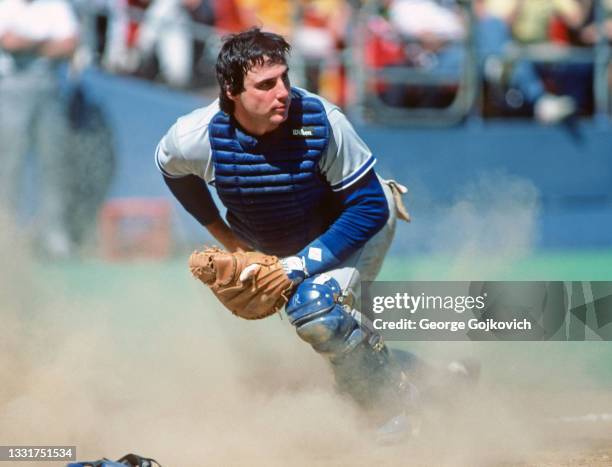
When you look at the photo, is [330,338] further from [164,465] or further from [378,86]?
[378,86]

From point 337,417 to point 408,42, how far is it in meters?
6.79

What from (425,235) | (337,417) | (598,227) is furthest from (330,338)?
(598,227)

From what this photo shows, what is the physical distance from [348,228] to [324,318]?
509mm

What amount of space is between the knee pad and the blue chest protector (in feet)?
1.45

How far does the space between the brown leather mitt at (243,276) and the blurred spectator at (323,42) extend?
6614mm

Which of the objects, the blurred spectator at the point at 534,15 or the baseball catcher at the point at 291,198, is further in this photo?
the blurred spectator at the point at 534,15

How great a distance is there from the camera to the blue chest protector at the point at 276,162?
5.19 m

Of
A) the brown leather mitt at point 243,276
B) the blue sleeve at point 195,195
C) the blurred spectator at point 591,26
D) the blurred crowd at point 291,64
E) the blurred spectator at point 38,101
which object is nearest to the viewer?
the brown leather mitt at point 243,276

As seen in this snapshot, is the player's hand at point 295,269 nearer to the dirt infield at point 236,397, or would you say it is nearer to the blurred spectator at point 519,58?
the dirt infield at point 236,397

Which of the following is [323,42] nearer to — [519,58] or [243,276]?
[519,58]

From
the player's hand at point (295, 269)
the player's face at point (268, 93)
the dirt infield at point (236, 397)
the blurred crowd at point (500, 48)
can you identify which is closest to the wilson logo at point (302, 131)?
the player's face at point (268, 93)

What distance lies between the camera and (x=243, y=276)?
17.2 feet

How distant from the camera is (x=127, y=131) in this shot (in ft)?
39.2

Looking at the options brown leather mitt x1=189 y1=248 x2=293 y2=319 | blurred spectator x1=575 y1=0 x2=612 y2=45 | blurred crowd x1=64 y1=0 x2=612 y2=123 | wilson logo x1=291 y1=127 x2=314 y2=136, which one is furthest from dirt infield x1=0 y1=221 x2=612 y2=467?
blurred spectator x1=575 y1=0 x2=612 y2=45
